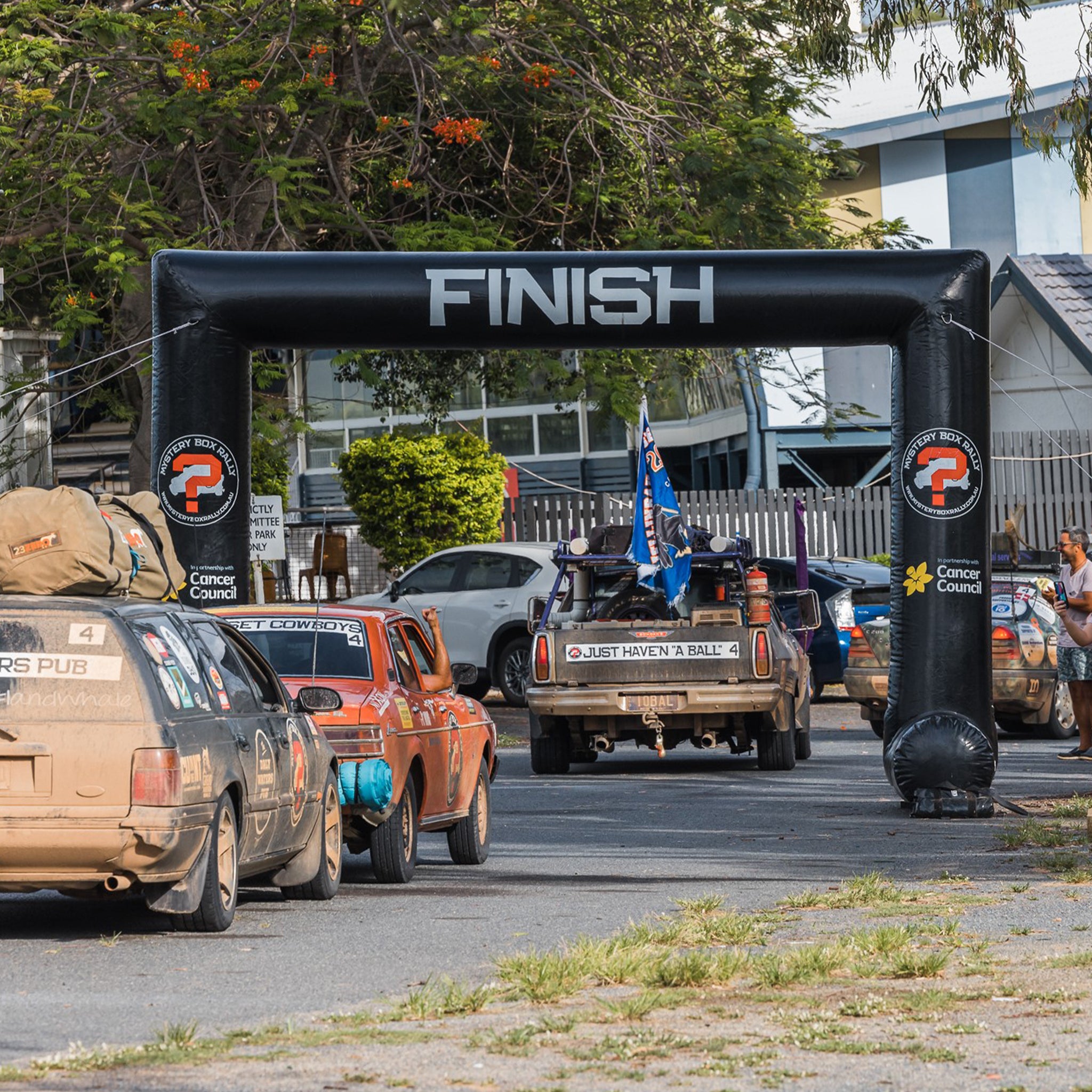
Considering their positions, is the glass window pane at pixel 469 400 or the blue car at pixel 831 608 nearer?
the blue car at pixel 831 608

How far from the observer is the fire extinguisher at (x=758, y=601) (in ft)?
54.0

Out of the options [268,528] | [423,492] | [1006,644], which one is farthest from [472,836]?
[423,492]

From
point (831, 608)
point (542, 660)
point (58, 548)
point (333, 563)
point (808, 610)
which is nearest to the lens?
point (58, 548)

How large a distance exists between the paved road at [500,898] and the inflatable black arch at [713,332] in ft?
3.91

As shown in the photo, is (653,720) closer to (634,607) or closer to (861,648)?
(634,607)

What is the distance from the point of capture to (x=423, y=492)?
27.9 metres

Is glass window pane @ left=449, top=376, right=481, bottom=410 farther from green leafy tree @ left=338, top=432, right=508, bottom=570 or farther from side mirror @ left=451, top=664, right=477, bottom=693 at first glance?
side mirror @ left=451, top=664, right=477, bottom=693

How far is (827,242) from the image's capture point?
69.4 feet

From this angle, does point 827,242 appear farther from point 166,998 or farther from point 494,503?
point 166,998

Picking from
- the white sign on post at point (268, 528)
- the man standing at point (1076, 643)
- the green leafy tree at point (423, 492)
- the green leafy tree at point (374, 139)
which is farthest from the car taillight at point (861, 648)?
the green leafy tree at point (423, 492)

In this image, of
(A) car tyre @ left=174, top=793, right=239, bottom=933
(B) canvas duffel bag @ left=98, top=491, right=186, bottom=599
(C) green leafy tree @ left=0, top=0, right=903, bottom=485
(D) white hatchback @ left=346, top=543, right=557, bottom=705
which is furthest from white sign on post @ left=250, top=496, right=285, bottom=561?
(A) car tyre @ left=174, top=793, right=239, bottom=933

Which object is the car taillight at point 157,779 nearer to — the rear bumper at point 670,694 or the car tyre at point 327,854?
the car tyre at point 327,854

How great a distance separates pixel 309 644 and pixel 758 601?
20.1 ft

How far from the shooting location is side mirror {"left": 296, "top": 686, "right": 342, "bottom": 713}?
31.7ft
